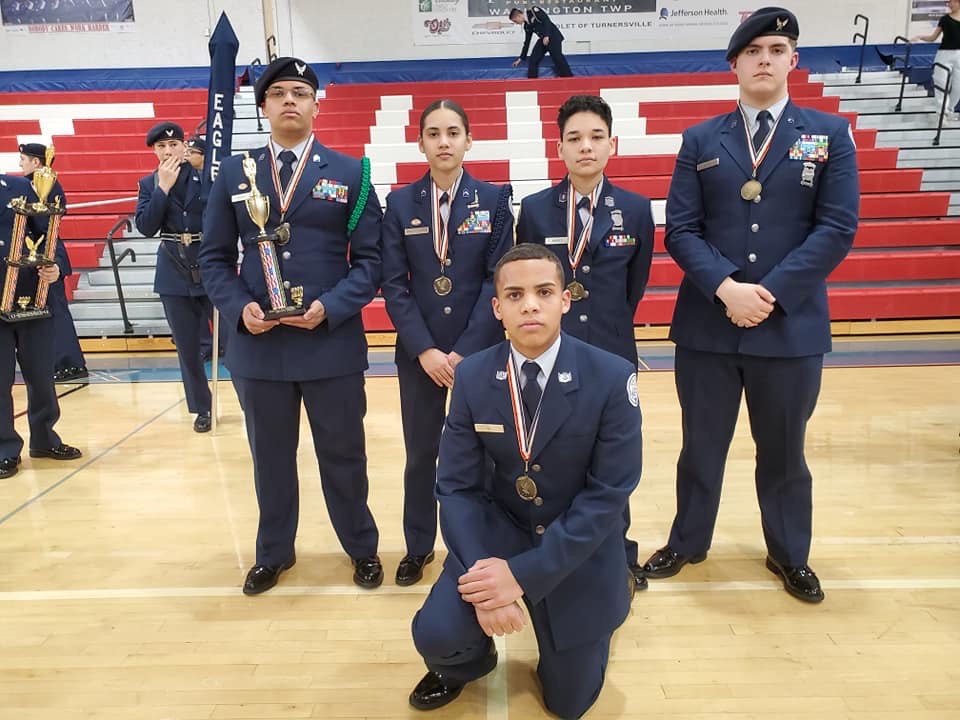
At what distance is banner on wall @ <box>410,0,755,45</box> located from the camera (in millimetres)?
10523

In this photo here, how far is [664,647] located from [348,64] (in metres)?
10.6

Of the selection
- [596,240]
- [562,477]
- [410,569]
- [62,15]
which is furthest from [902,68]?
[62,15]

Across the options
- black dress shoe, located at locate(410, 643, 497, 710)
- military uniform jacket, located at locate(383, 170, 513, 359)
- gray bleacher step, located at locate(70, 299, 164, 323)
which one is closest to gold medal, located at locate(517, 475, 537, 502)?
black dress shoe, located at locate(410, 643, 497, 710)

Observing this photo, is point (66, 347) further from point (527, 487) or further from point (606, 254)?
point (527, 487)

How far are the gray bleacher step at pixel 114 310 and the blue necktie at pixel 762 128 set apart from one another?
5682mm

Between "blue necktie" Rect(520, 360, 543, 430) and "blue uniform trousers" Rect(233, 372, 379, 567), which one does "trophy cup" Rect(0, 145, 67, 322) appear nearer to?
"blue uniform trousers" Rect(233, 372, 379, 567)

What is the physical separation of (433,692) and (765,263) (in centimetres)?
153

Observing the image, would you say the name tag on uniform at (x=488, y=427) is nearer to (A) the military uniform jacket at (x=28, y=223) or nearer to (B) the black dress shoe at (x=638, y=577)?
(B) the black dress shoe at (x=638, y=577)

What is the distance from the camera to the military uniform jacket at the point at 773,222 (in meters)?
2.11

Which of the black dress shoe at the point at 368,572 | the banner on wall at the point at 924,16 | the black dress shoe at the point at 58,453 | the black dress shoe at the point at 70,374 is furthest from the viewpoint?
the banner on wall at the point at 924,16

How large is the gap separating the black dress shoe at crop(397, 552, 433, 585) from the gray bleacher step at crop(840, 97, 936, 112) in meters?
8.39

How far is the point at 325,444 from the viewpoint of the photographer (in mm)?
2449

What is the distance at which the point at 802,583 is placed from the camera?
92.3 inches

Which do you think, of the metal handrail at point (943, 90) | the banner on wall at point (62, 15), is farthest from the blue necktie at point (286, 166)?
the banner on wall at point (62, 15)
